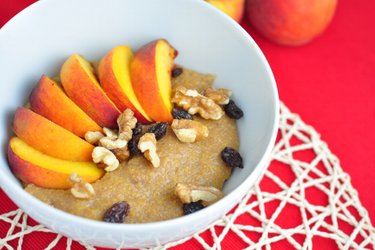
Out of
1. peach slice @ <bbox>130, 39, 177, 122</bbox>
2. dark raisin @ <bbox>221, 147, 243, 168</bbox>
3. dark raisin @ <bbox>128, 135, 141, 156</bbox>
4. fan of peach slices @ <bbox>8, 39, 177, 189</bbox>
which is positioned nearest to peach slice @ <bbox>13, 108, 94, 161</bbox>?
fan of peach slices @ <bbox>8, 39, 177, 189</bbox>

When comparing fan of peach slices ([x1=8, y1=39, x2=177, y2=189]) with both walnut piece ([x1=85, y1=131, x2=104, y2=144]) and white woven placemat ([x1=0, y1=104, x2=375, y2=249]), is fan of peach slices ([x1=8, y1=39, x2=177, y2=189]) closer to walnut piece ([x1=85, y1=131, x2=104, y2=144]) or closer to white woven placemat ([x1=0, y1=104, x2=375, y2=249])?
walnut piece ([x1=85, y1=131, x2=104, y2=144])

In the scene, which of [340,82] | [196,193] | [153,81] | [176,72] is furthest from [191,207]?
[340,82]

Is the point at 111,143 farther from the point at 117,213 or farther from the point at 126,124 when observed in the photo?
the point at 117,213

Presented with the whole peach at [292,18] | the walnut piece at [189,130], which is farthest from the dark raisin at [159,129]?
the whole peach at [292,18]

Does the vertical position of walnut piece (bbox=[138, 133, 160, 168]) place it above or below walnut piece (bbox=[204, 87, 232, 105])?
below

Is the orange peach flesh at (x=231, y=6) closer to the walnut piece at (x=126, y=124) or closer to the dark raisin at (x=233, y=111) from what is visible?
the dark raisin at (x=233, y=111)

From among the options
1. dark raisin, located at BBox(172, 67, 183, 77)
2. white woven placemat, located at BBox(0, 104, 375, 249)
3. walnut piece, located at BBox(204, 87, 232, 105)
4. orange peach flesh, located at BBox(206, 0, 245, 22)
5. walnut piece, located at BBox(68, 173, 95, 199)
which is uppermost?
orange peach flesh, located at BBox(206, 0, 245, 22)
